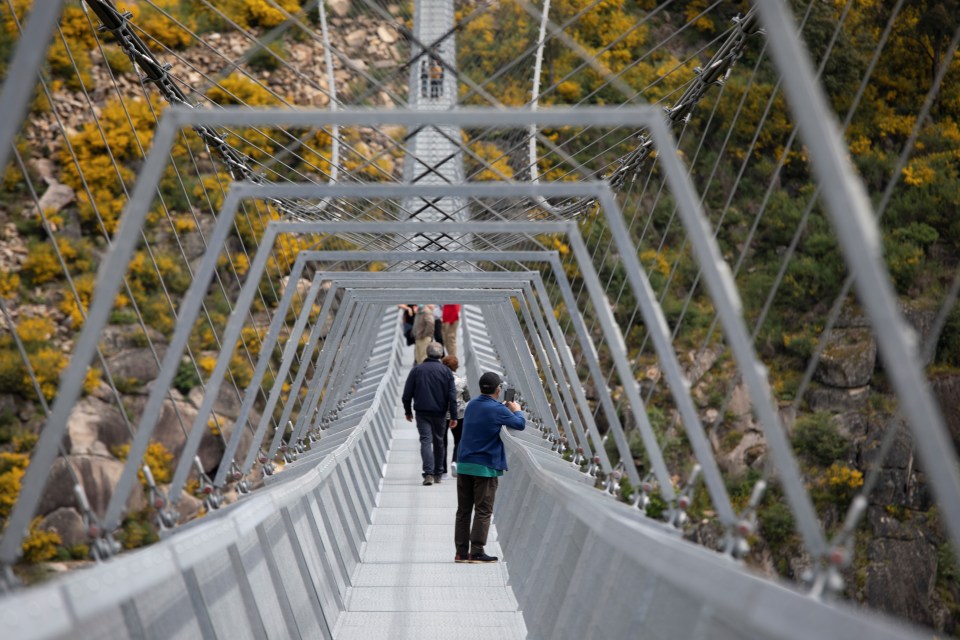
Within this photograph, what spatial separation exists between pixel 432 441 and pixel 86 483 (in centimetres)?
1979

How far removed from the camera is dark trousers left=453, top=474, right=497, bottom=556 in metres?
9.84

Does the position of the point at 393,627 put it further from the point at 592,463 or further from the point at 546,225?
the point at 592,463

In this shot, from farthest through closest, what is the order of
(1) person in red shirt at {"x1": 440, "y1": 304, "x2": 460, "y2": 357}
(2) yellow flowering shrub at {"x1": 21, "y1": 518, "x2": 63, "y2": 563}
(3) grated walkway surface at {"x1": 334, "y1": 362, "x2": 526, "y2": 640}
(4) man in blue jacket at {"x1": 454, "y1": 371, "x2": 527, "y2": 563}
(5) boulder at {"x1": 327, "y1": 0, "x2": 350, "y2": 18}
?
(5) boulder at {"x1": 327, "y1": 0, "x2": 350, "y2": 18}, (2) yellow flowering shrub at {"x1": 21, "y1": 518, "x2": 63, "y2": 563}, (1) person in red shirt at {"x1": 440, "y1": 304, "x2": 460, "y2": 357}, (4) man in blue jacket at {"x1": 454, "y1": 371, "x2": 527, "y2": 563}, (3) grated walkway surface at {"x1": 334, "y1": 362, "x2": 526, "y2": 640}

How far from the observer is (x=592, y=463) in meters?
12.3

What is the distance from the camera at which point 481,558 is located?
10047 mm

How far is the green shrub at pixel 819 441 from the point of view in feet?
134

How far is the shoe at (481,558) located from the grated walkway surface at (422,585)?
0.21 feet

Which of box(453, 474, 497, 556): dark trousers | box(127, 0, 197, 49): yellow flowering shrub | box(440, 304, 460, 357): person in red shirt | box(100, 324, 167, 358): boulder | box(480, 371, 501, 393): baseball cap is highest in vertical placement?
box(127, 0, 197, 49): yellow flowering shrub

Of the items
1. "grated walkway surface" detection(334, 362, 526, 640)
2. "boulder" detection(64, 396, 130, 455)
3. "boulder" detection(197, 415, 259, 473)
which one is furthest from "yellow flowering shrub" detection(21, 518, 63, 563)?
"grated walkway surface" detection(334, 362, 526, 640)

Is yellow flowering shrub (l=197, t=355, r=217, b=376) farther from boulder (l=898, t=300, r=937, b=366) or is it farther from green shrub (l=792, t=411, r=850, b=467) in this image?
boulder (l=898, t=300, r=937, b=366)

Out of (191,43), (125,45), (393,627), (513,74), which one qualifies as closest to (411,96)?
(513,74)

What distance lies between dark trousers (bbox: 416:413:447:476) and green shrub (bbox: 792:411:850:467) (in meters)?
28.7

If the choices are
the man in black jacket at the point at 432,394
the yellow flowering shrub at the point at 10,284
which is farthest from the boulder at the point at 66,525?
the man in black jacket at the point at 432,394

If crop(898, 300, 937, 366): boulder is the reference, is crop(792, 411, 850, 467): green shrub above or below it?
below
